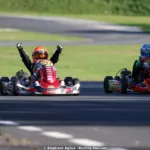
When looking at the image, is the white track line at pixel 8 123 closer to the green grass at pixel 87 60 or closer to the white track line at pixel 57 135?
the white track line at pixel 57 135

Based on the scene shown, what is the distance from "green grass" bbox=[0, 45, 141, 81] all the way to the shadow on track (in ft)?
36.0

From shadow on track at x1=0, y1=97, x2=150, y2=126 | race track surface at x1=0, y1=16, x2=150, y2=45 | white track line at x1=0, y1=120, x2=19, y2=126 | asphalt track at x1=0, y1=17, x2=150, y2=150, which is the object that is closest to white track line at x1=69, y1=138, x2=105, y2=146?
asphalt track at x1=0, y1=17, x2=150, y2=150

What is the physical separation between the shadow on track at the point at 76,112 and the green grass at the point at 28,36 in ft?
119

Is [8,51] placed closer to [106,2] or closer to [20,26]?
[20,26]

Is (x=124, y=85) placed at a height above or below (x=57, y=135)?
above

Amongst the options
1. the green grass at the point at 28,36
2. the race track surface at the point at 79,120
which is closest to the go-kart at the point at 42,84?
the race track surface at the point at 79,120

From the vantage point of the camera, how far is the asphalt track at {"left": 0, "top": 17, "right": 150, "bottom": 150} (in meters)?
11.3

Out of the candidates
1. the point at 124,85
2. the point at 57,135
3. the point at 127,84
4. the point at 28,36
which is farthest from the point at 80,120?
the point at 28,36

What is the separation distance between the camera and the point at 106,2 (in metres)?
125

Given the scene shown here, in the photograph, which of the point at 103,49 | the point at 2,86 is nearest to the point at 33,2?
the point at 103,49

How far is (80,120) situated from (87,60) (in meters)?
23.5

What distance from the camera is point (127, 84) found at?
73.2ft

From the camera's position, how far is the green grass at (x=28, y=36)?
5581 cm

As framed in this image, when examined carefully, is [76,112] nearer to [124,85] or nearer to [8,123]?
[8,123]
